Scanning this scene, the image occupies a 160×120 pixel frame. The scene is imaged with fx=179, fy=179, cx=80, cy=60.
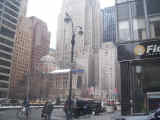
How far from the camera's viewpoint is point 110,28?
173 meters

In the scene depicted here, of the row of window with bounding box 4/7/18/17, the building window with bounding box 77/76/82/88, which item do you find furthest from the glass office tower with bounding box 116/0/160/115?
the building window with bounding box 77/76/82/88

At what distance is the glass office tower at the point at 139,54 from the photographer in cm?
1497

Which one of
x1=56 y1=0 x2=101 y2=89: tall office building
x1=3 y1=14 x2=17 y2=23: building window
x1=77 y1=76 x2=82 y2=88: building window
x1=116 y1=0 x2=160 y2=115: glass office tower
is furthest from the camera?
x1=56 y1=0 x2=101 y2=89: tall office building

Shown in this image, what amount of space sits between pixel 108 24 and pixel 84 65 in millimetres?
53077

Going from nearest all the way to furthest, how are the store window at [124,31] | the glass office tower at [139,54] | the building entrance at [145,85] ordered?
1. the building entrance at [145,85]
2. the glass office tower at [139,54]
3. the store window at [124,31]

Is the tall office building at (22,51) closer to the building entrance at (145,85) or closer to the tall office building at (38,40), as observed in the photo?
the tall office building at (38,40)

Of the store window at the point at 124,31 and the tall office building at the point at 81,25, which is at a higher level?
the tall office building at the point at 81,25

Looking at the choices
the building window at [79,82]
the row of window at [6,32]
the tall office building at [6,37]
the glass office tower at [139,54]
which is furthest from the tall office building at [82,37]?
the glass office tower at [139,54]

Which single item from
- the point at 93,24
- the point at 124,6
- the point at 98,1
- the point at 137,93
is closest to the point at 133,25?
the point at 124,6

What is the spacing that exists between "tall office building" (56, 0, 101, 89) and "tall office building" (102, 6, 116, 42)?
7.21 m

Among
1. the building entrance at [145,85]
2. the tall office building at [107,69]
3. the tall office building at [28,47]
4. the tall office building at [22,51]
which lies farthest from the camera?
the tall office building at [107,69]

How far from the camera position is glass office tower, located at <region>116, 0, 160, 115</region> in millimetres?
14969

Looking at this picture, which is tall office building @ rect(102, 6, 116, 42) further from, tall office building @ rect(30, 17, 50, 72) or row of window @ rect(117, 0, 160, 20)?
row of window @ rect(117, 0, 160, 20)

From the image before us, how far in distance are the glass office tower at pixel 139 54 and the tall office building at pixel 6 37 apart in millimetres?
71126
